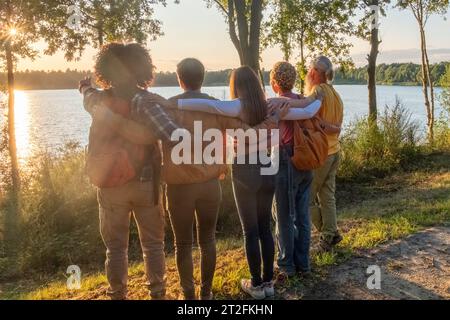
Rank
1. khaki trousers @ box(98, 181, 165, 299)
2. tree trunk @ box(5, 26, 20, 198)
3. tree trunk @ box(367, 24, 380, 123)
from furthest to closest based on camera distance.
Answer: tree trunk @ box(367, 24, 380, 123)
tree trunk @ box(5, 26, 20, 198)
khaki trousers @ box(98, 181, 165, 299)

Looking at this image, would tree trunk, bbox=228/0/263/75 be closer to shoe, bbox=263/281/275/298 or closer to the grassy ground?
the grassy ground

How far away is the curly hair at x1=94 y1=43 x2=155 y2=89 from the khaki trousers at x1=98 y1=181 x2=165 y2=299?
75 centimetres

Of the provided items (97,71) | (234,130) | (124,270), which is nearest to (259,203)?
(234,130)

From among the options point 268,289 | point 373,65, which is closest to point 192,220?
point 268,289

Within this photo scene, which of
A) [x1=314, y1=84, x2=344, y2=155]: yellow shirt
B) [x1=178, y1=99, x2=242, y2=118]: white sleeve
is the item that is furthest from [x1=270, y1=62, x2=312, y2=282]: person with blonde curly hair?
[x1=178, y1=99, x2=242, y2=118]: white sleeve

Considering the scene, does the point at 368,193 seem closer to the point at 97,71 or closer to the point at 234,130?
the point at 234,130

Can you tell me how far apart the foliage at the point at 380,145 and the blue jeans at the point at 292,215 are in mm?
7399

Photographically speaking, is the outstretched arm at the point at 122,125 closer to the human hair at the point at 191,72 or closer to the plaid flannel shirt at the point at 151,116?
the plaid flannel shirt at the point at 151,116

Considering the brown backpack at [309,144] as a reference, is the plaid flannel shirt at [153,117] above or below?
above

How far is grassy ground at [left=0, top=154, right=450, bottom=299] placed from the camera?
4391mm

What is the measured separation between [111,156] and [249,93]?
115 cm

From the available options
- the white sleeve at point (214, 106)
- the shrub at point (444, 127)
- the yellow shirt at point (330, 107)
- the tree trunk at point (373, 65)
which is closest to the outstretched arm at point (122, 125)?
the white sleeve at point (214, 106)

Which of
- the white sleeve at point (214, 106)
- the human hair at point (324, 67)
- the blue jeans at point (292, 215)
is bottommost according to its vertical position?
Result: the blue jeans at point (292, 215)

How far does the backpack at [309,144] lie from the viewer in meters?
4.15
